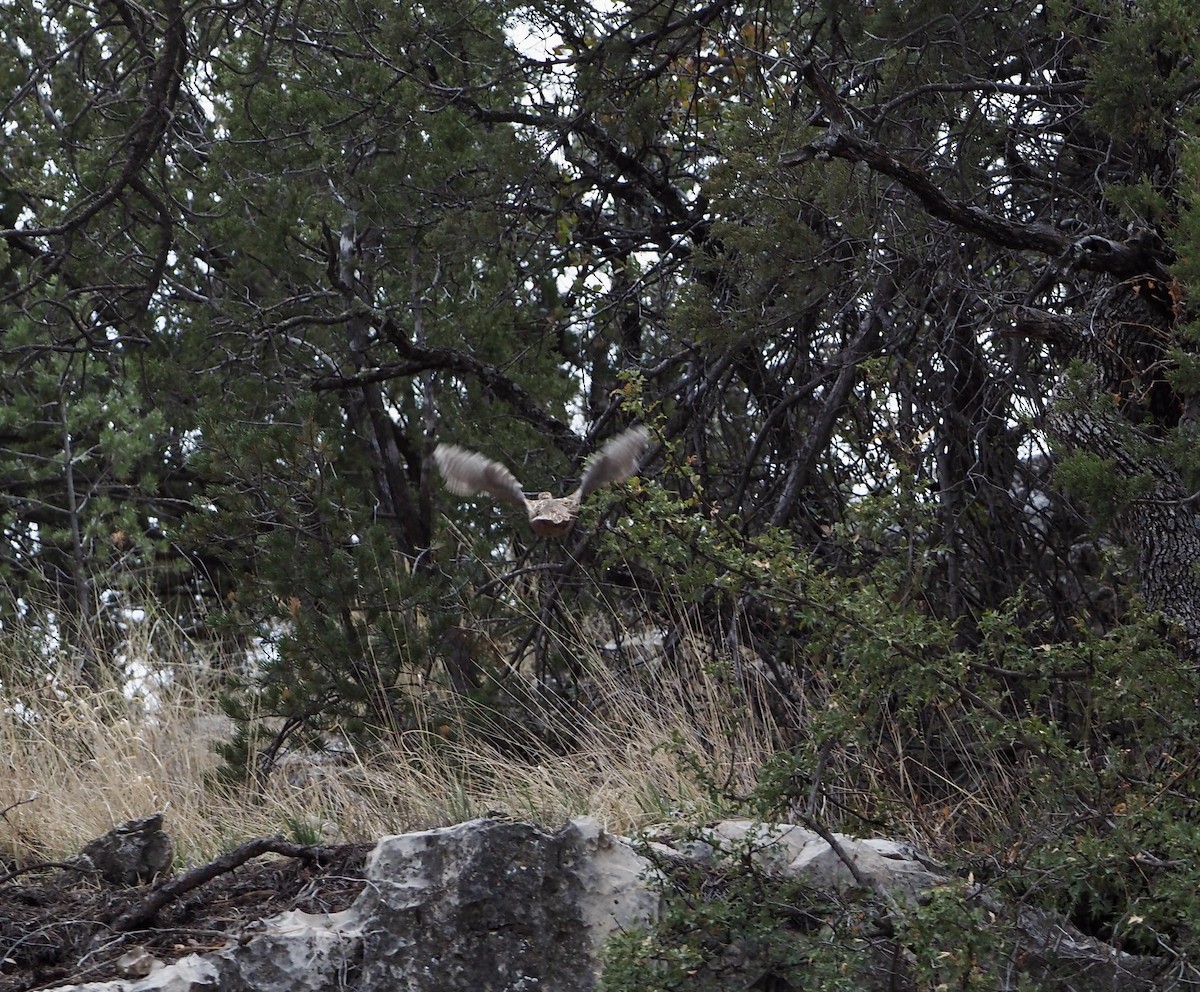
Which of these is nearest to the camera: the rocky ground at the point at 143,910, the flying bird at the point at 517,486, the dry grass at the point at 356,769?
the rocky ground at the point at 143,910

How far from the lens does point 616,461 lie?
5168 millimetres

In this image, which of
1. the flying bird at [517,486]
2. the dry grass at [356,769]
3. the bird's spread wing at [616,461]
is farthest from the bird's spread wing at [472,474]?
the dry grass at [356,769]

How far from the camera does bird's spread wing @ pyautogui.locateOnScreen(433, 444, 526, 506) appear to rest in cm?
512

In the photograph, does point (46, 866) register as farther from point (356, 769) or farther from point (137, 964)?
point (356, 769)

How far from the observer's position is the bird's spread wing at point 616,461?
5152mm

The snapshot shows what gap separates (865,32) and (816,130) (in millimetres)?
403

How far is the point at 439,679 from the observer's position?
6027mm

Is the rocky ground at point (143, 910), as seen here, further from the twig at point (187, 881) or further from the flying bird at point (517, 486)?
the flying bird at point (517, 486)

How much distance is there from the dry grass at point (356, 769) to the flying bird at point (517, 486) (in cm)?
66

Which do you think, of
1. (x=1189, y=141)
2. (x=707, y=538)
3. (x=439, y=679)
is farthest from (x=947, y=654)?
(x=439, y=679)

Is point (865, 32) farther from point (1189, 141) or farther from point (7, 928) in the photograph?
point (7, 928)

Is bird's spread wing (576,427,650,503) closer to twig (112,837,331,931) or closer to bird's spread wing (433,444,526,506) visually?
bird's spread wing (433,444,526,506)

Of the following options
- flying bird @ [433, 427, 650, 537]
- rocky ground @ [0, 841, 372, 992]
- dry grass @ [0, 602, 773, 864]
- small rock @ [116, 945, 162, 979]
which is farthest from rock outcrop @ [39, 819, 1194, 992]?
flying bird @ [433, 427, 650, 537]

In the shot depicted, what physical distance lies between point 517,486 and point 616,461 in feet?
1.24
